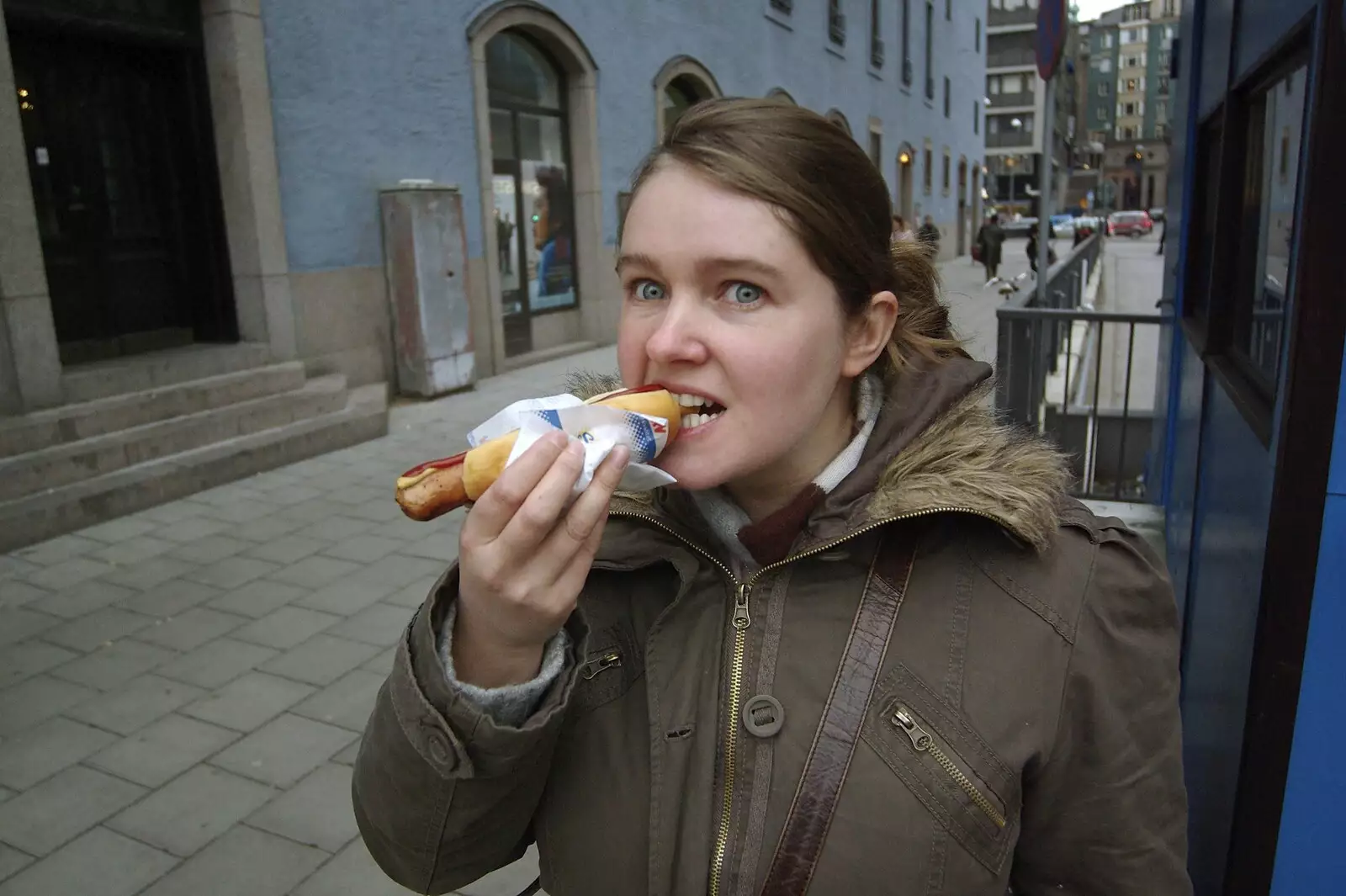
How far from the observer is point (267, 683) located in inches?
172

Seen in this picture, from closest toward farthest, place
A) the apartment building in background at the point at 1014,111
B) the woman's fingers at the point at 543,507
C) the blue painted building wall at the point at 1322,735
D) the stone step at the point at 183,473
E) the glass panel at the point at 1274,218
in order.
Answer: the woman's fingers at the point at 543,507
the blue painted building wall at the point at 1322,735
the glass panel at the point at 1274,218
the stone step at the point at 183,473
the apartment building in background at the point at 1014,111

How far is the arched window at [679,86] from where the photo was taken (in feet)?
49.8

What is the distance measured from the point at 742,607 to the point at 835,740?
0.75 ft

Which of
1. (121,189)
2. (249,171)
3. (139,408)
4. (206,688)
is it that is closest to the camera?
(206,688)

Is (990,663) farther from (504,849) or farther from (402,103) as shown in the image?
(402,103)

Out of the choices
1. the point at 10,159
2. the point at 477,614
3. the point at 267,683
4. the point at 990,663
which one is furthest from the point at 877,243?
the point at 10,159

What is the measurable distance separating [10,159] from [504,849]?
276 inches

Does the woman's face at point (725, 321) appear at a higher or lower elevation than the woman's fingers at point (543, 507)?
higher

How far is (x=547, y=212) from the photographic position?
44.2ft

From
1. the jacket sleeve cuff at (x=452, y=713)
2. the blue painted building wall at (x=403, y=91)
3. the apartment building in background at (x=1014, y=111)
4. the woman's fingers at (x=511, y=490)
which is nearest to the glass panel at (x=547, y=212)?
the blue painted building wall at (x=403, y=91)

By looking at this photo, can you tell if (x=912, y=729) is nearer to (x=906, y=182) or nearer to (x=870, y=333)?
(x=870, y=333)

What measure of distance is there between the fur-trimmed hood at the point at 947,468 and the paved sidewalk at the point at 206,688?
1.96 feet

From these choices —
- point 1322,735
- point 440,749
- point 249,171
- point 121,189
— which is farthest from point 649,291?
point 121,189

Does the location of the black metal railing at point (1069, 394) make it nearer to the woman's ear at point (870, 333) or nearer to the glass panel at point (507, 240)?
the woman's ear at point (870, 333)
